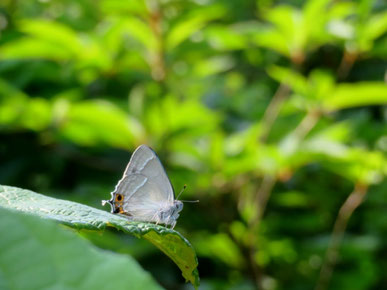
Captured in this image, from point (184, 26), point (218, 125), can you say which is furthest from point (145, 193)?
point (218, 125)

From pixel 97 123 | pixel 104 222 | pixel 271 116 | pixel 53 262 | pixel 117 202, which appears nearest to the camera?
pixel 53 262

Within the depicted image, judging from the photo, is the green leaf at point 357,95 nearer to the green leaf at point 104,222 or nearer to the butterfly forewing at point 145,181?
the butterfly forewing at point 145,181

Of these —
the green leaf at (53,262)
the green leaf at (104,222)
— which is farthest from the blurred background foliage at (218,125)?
the green leaf at (53,262)

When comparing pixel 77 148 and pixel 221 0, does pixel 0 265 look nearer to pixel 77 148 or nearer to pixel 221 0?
pixel 77 148

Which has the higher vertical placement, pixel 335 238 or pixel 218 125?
pixel 218 125

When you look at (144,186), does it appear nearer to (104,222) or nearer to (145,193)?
(145,193)

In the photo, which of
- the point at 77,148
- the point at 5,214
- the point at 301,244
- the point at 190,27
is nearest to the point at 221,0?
the point at 190,27
